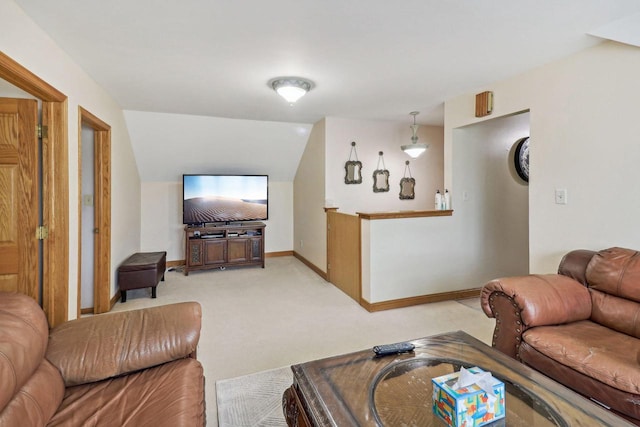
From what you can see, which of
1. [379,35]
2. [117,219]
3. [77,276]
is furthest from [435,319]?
[117,219]

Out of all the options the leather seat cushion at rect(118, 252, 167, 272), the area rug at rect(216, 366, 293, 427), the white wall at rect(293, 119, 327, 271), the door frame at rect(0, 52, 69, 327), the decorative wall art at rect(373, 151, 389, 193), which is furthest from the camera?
the decorative wall art at rect(373, 151, 389, 193)

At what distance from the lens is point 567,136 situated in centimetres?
254

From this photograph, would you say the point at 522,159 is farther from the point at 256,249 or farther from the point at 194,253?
the point at 194,253

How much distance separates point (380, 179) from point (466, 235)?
1.53 metres

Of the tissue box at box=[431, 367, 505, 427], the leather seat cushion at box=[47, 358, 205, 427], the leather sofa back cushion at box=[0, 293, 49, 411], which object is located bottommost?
the leather seat cushion at box=[47, 358, 205, 427]

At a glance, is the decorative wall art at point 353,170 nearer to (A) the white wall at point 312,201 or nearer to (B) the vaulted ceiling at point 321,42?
(A) the white wall at point 312,201

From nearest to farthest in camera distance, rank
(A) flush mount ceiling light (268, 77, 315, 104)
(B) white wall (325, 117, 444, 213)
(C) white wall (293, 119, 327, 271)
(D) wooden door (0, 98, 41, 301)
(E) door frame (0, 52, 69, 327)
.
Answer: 1. (D) wooden door (0, 98, 41, 301)
2. (E) door frame (0, 52, 69, 327)
3. (A) flush mount ceiling light (268, 77, 315, 104)
4. (B) white wall (325, 117, 444, 213)
5. (C) white wall (293, 119, 327, 271)

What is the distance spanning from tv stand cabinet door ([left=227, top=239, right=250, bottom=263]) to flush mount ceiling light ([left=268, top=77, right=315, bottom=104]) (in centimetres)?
273

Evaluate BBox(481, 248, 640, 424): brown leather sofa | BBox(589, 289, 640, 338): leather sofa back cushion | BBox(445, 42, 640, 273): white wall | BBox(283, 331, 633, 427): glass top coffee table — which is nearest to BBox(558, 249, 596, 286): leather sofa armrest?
BBox(481, 248, 640, 424): brown leather sofa

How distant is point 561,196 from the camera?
103 inches

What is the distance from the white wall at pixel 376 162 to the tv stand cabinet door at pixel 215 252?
1863 mm

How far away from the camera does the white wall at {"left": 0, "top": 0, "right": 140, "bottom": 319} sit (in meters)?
1.79

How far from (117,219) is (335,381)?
3437mm

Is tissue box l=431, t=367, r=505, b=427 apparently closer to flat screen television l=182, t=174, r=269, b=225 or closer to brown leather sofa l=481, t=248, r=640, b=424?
brown leather sofa l=481, t=248, r=640, b=424
